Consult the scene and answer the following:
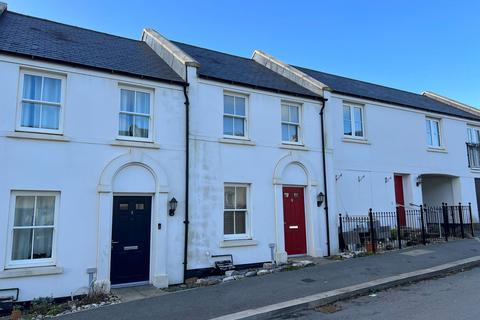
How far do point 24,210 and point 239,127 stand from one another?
673cm

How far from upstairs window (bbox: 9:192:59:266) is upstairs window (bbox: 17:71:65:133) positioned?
1726 millimetres

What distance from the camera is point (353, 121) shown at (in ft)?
53.9

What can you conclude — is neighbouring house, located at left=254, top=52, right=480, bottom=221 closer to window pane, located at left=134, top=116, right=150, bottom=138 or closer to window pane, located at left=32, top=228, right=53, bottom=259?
window pane, located at left=134, top=116, right=150, bottom=138


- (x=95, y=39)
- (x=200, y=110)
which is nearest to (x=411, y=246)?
(x=200, y=110)

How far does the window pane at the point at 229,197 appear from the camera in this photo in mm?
11812

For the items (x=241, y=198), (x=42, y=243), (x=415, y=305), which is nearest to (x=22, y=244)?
(x=42, y=243)

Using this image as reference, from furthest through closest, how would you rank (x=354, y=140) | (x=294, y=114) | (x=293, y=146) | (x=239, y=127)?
(x=354, y=140) < (x=294, y=114) < (x=293, y=146) < (x=239, y=127)

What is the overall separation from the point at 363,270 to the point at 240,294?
406 centimetres

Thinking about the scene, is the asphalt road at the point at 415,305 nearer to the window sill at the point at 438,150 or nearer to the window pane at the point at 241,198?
the window pane at the point at 241,198

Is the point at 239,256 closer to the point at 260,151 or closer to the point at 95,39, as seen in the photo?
the point at 260,151

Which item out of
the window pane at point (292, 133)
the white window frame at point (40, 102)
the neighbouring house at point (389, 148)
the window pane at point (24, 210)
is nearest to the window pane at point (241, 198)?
the window pane at point (292, 133)

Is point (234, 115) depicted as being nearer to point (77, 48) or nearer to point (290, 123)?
point (290, 123)

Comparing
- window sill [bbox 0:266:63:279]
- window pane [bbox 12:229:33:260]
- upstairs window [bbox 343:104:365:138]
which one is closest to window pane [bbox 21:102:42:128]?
window pane [bbox 12:229:33:260]

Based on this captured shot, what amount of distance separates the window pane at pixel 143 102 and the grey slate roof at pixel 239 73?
1.91 meters
